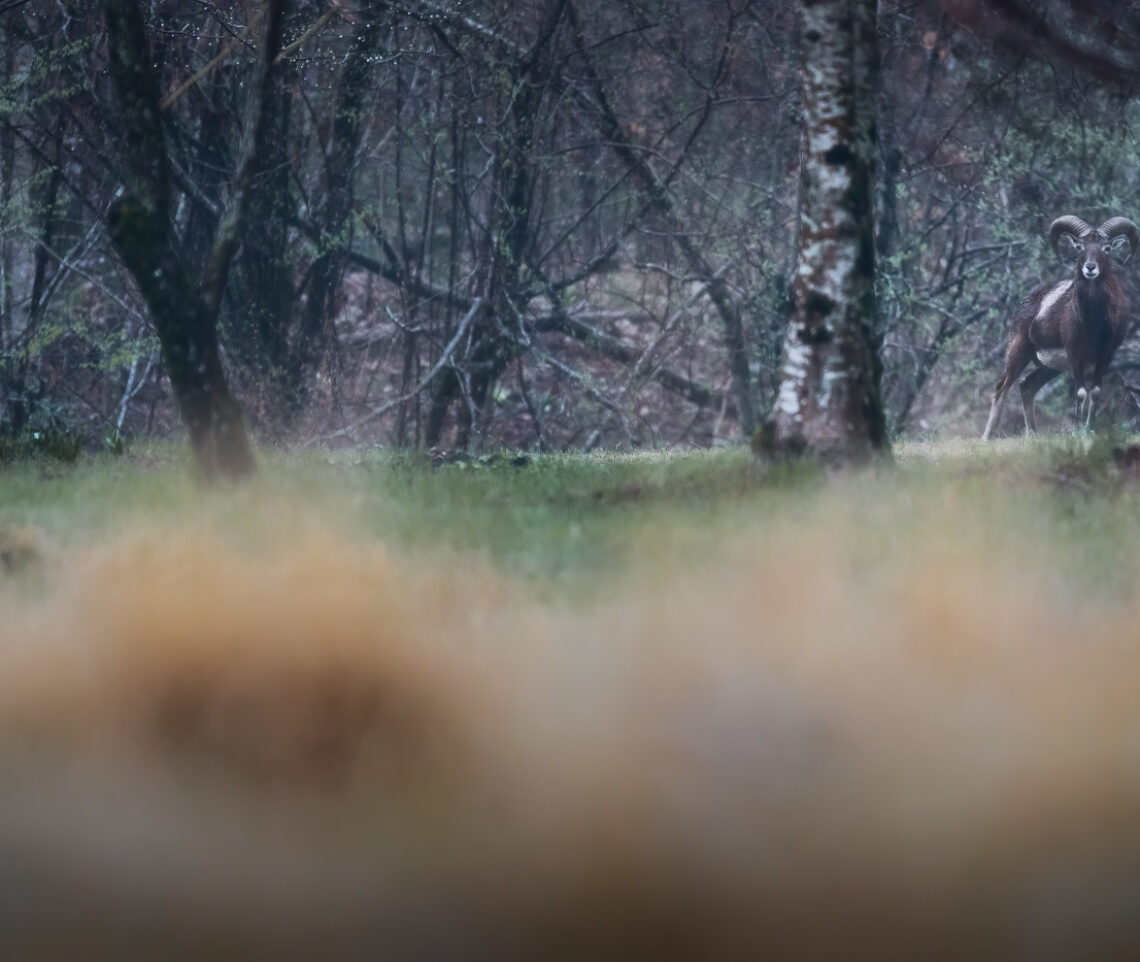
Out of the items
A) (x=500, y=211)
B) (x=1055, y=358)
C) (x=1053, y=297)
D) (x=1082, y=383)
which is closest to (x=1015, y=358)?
(x=1055, y=358)

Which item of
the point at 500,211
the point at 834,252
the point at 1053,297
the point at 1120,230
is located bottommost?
the point at 834,252

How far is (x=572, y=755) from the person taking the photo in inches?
131

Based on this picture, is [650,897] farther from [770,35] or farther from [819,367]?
[770,35]

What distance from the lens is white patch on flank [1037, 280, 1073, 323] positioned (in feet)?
47.8

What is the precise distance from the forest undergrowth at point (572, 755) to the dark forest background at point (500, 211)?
8.49 m

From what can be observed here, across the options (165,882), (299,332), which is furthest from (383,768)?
(299,332)

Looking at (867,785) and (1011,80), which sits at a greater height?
(1011,80)

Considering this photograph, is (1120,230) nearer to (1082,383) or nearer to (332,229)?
(1082,383)

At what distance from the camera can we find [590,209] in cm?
1620

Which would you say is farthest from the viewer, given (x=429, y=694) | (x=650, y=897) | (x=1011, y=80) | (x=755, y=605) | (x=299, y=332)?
(x=299, y=332)

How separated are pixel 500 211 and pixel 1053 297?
6.08 m

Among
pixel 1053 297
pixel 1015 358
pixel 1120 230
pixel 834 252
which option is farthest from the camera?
pixel 1015 358

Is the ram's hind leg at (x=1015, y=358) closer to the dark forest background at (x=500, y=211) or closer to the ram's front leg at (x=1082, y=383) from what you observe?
the ram's front leg at (x=1082, y=383)

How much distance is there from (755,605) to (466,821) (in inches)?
47.6
